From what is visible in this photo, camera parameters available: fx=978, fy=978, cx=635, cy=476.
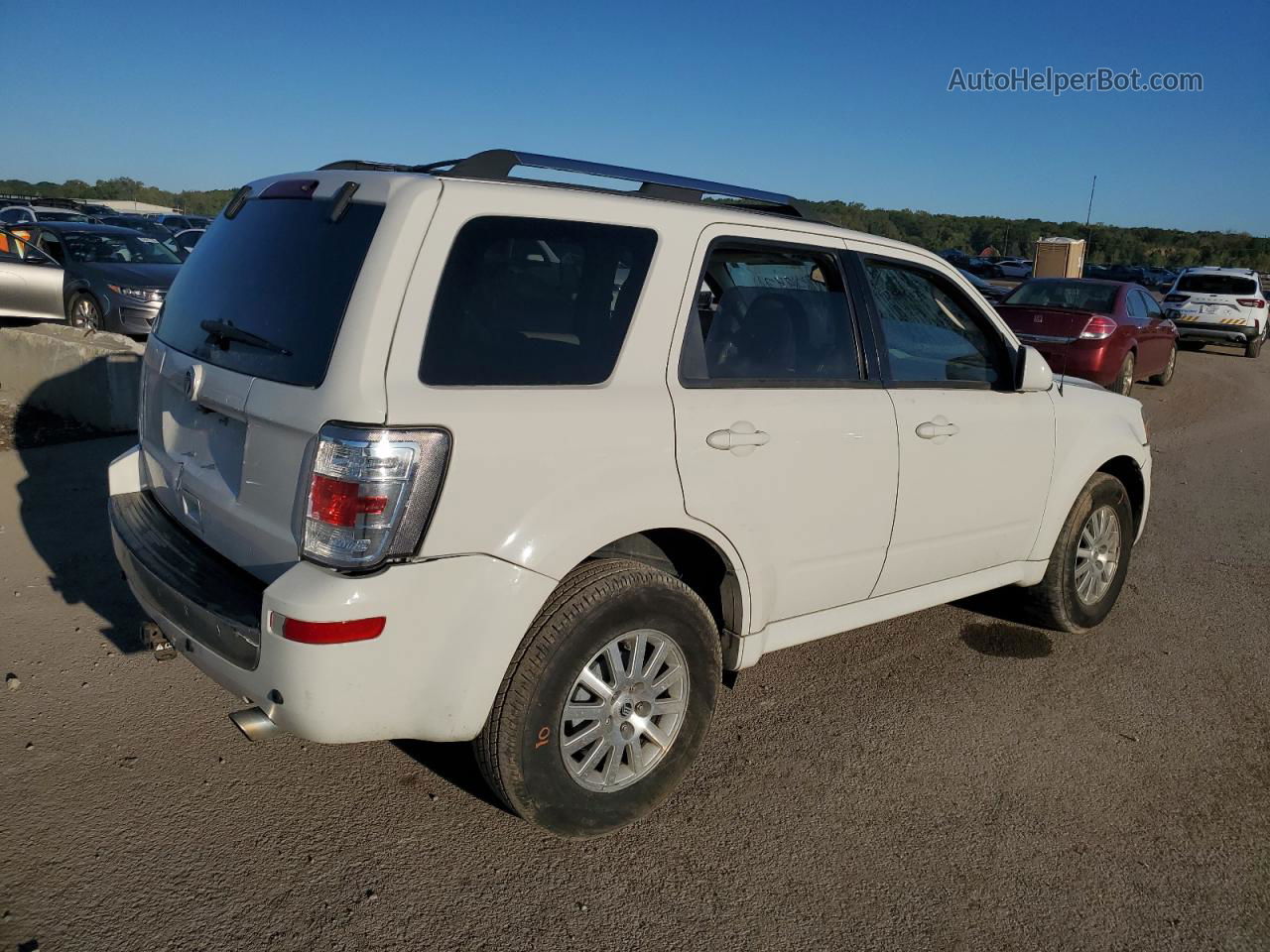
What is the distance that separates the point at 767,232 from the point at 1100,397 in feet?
7.40

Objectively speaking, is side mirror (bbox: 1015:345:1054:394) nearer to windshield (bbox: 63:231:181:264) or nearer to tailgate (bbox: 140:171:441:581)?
tailgate (bbox: 140:171:441:581)

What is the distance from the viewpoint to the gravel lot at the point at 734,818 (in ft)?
8.95

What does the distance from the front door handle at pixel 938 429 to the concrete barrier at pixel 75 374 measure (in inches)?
248

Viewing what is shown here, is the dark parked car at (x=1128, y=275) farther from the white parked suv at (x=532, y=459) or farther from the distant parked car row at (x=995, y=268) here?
the white parked suv at (x=532, y=459)

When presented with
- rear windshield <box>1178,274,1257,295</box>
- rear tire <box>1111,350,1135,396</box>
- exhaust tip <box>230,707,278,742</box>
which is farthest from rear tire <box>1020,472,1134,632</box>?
rear windshield <box>1178,274,1257,295</box>

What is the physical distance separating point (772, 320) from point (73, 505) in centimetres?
470

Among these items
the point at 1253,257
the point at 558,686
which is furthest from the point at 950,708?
the point at 1253,257

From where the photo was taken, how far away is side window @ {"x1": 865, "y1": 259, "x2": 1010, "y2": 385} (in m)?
3.84

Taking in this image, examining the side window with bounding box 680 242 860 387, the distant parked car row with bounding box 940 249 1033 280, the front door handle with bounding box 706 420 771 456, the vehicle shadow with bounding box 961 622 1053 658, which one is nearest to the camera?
the front door handle with bounding box 706 420 771 456

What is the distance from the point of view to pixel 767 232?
344 cm

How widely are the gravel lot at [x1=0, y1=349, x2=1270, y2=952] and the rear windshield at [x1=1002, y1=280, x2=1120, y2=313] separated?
938 cm

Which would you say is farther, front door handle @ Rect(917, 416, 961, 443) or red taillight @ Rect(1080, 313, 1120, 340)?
red taillight @ Rect(1080, 313, 1120, 340)

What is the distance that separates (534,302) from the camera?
9.46ft

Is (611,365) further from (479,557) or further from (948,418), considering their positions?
(948,418)
